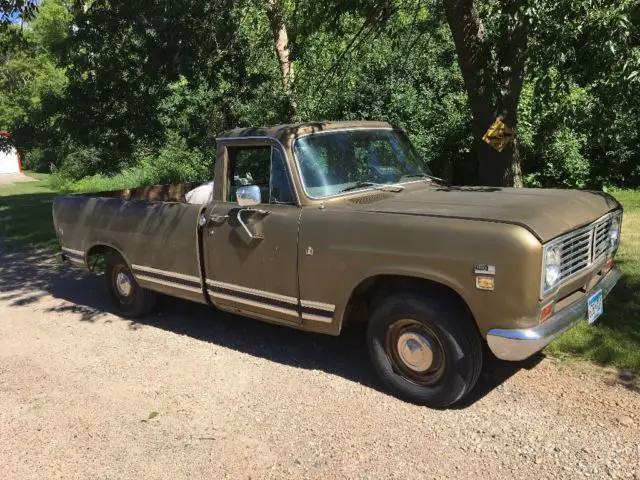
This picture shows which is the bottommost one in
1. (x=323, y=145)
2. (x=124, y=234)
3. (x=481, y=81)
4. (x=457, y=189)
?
(x=124, y=234)

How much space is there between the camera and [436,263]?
3723 mm

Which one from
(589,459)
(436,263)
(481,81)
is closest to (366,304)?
(436,263)

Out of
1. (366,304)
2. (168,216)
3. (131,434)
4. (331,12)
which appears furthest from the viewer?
(331,12)

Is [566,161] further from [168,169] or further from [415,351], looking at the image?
[168,169]

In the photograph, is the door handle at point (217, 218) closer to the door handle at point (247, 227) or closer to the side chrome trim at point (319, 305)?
the door handle at point (247, 227)

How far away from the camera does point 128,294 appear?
6.35 m

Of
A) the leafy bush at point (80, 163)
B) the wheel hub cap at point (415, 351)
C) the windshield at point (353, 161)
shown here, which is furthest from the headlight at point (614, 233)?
the leafy bush at point (80, 163)

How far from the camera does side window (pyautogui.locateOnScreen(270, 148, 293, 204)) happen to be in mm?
4637

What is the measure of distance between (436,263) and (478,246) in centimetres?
29

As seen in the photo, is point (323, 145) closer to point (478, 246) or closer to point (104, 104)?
point (478, 246)

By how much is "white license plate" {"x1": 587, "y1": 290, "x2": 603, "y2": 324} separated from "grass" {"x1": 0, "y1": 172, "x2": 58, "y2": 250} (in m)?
9.23

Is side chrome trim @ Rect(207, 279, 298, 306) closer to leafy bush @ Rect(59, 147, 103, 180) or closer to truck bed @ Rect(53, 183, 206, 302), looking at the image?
truck bed @ Rect(53, 183, 206, 302)

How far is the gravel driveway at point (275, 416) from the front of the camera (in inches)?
136

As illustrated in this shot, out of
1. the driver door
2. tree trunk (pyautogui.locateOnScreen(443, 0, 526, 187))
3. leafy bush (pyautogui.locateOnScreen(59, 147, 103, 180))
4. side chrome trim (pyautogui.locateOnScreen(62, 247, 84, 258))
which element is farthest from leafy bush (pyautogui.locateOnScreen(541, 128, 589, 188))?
leafy bush (pyautogui.locateOnScreen(59, 147, 103, 180))
